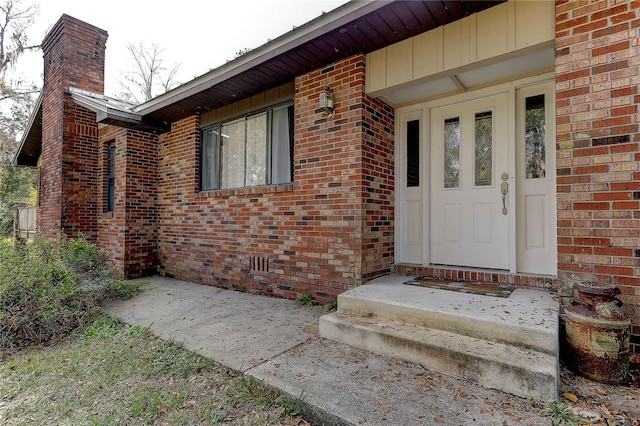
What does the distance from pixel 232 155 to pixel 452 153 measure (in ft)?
11.8

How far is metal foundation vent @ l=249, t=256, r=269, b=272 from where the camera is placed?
185 inches

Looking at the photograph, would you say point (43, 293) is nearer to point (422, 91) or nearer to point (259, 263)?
point (259, 263)

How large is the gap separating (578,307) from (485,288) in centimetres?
99

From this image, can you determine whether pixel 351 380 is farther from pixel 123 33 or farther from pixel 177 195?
pixel 123 33

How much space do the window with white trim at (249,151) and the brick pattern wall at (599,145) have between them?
3.19 meters

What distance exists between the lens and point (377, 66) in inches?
148

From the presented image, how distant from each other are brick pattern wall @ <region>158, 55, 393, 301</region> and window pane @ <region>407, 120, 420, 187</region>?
0.86ft

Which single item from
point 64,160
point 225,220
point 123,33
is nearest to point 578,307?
point 225,220

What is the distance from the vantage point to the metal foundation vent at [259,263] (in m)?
4.71

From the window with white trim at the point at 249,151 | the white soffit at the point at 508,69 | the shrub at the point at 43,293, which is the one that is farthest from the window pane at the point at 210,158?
the white soffit at the point at 508,69

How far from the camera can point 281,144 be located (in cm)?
481

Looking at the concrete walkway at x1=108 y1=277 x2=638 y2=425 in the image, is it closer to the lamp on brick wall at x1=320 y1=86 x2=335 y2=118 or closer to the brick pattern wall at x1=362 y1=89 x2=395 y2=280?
the brick pattern wall at x1=362 y1=89 x2=395 y2=280

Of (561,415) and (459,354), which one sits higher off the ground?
(459,354)

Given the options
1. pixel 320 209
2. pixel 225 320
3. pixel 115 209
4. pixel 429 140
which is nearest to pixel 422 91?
pixel 429 140
